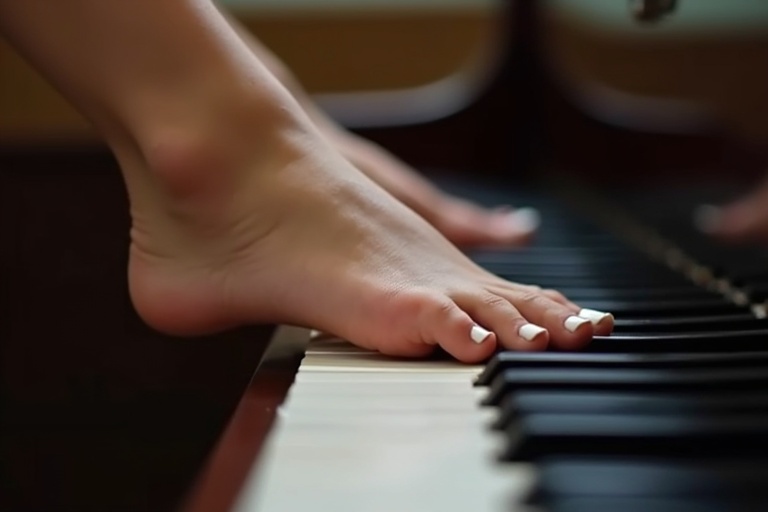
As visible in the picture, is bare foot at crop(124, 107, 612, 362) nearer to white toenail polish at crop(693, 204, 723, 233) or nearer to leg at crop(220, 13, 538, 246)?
leg at crop(220, 13, 538, 246)

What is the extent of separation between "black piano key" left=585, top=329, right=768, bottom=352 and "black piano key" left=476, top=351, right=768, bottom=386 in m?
0.01

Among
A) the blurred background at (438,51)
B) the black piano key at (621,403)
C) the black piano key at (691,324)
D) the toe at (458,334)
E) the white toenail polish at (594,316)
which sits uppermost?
the blurred background at (438,51)

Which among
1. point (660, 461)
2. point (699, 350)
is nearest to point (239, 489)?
point (660, 461)

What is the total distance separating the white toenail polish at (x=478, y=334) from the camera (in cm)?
56

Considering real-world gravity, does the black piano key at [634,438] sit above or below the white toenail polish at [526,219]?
below

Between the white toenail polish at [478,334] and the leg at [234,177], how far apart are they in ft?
0.14

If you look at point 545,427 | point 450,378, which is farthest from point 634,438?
point 450,378

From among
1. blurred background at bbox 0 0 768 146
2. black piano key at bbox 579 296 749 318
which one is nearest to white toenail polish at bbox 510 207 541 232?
black piano key at bbox 579 296 749 318

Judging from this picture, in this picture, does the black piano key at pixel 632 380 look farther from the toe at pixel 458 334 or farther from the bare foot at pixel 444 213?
the bare foot at pixel 444 213

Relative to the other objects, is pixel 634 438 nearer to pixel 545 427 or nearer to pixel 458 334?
pixel 545 427

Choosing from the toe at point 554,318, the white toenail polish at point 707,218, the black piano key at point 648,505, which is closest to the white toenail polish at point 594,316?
the toe at point 554,318

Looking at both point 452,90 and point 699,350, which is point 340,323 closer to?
point 699,350

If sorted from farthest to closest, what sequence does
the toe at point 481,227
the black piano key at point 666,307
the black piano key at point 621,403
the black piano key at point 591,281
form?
1. the toe at point 481,227
2. the black piano key at point 591,281
3. the black piano key at point 666,307
4. the black piano key at point 621,403

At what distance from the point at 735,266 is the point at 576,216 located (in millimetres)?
427
